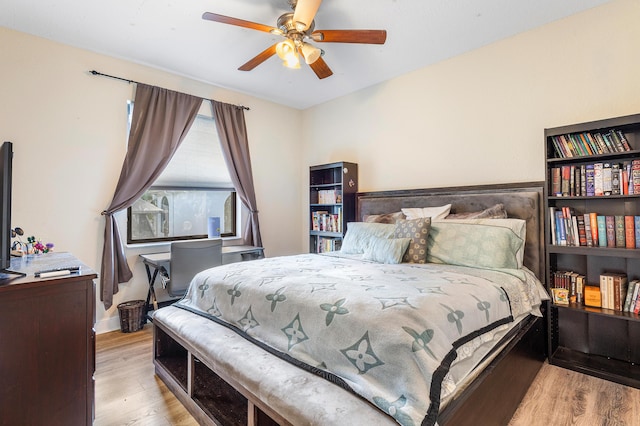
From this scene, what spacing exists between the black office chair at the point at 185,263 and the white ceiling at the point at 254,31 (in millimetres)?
1820

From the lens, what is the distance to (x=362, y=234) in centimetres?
296

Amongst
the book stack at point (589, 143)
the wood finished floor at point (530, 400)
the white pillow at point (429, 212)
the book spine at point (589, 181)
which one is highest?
the book stack at point (589, 143)

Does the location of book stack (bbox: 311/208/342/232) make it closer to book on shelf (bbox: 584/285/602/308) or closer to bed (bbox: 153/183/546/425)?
bed (bbox: 153/183/546/425)

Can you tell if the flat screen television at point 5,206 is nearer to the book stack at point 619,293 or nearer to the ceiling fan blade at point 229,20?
the ceiling fan blade at point 229,20

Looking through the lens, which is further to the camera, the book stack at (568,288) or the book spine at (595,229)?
the book stack at (568,288)

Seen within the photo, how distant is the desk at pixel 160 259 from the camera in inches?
114

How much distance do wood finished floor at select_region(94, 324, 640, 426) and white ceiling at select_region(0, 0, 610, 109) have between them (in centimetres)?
264

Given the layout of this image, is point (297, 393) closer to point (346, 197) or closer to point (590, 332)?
point (590, 332)

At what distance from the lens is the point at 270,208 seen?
4324mm

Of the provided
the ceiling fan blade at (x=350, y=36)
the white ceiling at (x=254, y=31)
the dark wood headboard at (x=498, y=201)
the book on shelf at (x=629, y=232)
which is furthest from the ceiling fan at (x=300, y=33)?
the book on shelf at (x=629, y=232)

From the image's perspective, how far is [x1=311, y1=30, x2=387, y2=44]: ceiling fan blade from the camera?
82.0 inches

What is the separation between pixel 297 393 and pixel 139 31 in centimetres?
300

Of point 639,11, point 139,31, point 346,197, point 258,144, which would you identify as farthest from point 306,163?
point 639,11

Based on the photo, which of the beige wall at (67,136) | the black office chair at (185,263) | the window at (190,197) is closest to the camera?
the beige wall at (67,136)
